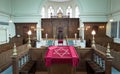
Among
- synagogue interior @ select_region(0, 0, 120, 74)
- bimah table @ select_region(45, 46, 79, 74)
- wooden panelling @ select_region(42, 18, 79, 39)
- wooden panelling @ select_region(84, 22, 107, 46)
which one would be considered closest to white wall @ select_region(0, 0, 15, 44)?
synagogue interior @ select_region(0, 0, 120, 74)

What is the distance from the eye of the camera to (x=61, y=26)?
19.4m

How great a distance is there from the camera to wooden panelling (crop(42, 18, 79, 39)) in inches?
763

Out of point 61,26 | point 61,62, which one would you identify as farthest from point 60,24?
point 61,62

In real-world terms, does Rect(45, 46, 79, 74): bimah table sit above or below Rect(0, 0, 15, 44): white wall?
below

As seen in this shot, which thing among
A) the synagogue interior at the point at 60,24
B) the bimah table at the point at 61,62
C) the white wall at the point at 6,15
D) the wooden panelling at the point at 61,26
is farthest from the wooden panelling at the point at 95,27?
the bimah table at the point at 61,62

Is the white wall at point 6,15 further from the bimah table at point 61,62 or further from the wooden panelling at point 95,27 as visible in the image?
the bimah table at point 61,62

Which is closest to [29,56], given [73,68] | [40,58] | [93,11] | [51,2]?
[40,58]

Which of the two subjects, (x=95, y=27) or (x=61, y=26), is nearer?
(x=95, y=27)

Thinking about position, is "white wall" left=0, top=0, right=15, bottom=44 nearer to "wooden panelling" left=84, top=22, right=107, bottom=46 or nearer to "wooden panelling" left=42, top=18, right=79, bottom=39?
"wooden panelling" left=42, top=18, right=79, bottom=39

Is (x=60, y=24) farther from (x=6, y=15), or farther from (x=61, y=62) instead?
(x=61, y=62)

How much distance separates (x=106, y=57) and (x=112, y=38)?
11745 millimetres

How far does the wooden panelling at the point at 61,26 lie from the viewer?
63.6 ft

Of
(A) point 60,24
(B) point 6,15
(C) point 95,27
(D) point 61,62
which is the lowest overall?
(D) point 61,62

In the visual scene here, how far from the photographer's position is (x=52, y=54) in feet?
16.5
